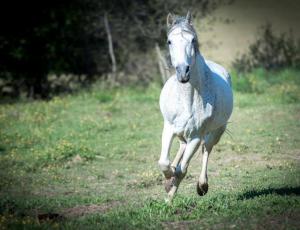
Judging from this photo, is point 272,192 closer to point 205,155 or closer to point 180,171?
point 205,155

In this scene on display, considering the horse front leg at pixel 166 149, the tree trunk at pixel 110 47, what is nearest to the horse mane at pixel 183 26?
the horse front leg at pixel 166 149

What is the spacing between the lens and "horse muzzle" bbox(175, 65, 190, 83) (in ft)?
22.9

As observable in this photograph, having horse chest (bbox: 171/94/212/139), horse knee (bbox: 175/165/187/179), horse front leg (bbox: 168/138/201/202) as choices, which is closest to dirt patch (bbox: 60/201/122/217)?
horse front leg (bbox: 168/138/201/202)

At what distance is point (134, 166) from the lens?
11.6 meters

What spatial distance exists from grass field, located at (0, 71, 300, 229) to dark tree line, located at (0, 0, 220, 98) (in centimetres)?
260

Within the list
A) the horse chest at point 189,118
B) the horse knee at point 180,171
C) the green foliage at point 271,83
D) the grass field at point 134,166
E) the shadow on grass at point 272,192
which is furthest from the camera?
the green foliage at point 271,83

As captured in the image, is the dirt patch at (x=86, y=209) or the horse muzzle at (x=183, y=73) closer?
the horse muzzle at (x=183, y=73)

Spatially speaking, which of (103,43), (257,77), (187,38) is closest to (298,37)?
(257,77)

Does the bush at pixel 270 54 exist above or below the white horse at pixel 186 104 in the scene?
above

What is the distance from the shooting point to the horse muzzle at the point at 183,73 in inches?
275

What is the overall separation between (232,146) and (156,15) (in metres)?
10.8

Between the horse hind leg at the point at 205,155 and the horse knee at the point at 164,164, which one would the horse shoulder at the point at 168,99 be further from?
the horse hind leg at the point at 205,155

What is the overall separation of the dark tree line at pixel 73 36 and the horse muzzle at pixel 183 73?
14.8 meters

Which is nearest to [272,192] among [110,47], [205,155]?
[205,155]
